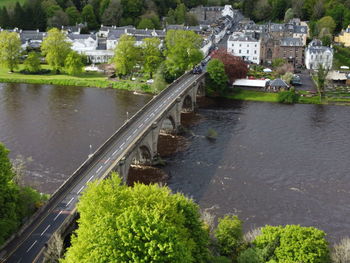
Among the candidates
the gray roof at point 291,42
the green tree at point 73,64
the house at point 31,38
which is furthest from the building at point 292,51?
the house at point 31,38

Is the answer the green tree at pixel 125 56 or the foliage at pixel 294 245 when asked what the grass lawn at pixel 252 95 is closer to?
the green tree at pixel 125 56

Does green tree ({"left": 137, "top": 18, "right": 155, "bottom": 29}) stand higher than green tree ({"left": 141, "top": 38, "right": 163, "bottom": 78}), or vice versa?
green tree ({"left": 137, "top": 18, "right": 155, "bottom": 29})

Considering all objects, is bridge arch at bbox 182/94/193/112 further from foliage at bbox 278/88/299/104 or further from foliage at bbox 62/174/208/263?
foliage at bbox 62/174/208/263

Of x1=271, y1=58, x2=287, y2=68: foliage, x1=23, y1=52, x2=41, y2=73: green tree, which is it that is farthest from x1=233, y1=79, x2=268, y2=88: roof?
x1=23, y1=52, x2=41, y2=73: green tree

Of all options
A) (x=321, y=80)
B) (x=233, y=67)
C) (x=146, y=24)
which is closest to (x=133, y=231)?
(x=321, y=80)

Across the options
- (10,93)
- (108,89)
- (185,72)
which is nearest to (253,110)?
(185,72)

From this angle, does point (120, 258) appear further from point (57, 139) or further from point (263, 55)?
point (263, 55)
